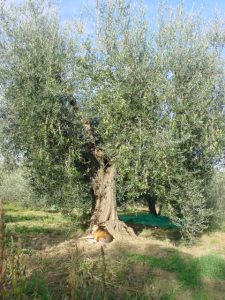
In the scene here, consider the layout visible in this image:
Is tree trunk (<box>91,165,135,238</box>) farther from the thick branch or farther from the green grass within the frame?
the green grass

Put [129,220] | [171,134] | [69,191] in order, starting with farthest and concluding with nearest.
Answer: [129,220], [69,191], [171,134]

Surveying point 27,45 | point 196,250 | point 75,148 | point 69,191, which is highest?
point 27,45

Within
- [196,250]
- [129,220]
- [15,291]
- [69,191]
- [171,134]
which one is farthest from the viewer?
[129,220]

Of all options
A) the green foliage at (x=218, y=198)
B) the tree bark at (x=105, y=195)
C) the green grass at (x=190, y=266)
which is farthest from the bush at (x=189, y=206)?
the green grass at (x=190, y=266)

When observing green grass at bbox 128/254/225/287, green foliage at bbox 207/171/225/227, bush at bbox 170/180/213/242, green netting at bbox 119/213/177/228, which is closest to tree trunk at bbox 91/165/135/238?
bush at bbox 170/180/213/242

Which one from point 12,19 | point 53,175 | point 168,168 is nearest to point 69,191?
point 53,175

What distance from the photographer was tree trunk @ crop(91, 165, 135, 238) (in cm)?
1451

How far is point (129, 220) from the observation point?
21.9 meters

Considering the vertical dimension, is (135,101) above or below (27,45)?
below

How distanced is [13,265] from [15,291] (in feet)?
0.92

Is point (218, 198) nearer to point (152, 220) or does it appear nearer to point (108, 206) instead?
point (152, 220)

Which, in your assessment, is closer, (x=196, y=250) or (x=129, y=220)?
(x=196, y=250)

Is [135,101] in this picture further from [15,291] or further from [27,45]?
[15,291]

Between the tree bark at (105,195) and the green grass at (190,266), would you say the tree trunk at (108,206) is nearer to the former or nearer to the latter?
the tree bark at (105,195)
